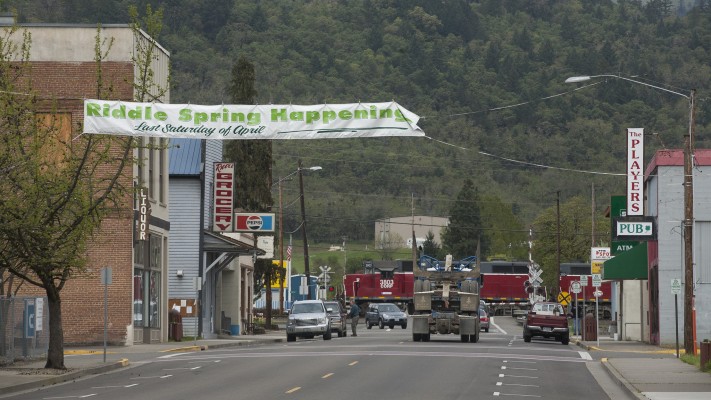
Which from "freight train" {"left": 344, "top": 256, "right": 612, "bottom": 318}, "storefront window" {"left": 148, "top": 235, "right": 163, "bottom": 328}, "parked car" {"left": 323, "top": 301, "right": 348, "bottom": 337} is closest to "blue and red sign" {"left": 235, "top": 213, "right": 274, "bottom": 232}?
"parked car" {"left": 323, "top": 301, "right": 348, "bottom": 337}

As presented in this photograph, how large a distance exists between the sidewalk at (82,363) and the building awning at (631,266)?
50.5 ft

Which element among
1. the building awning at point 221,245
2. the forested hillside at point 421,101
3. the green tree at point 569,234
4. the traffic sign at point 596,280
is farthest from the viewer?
the forested hillside at point 421,101

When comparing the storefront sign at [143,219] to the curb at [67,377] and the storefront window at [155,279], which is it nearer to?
the storefront window at [155,279]

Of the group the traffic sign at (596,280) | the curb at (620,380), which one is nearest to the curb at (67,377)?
the curb at (620,380)

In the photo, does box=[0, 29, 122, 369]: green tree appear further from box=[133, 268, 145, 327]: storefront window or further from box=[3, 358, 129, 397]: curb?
box=[133, 268, 145, 327]: storefront window

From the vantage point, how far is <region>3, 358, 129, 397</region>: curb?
1061 inches

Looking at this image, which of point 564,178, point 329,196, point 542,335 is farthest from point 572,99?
point 542,335

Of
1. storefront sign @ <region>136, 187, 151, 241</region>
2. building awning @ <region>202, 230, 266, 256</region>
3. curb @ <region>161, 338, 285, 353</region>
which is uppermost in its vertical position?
storefront sign @ <region>136, 187, 151, 241</region>

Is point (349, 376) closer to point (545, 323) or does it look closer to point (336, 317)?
point (545, 323)

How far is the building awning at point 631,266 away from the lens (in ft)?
169

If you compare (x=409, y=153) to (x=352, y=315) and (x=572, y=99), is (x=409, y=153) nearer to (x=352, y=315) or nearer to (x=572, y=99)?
(x=572, y=99)

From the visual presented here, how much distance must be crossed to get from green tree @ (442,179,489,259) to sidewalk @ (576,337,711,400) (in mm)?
103857

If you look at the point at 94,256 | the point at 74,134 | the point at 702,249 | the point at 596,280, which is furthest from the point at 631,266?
the point at 74,134

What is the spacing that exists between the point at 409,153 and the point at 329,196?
15.8 metres
